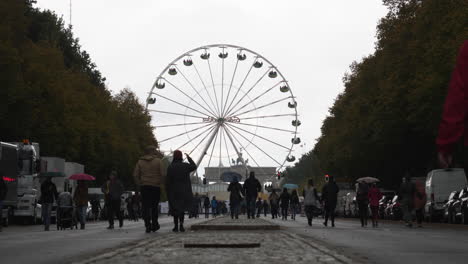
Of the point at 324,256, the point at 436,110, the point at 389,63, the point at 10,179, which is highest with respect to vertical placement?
the point at 389,63

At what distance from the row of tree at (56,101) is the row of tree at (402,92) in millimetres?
17949

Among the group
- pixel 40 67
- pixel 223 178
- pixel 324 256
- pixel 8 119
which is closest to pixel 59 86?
pixel 40 67

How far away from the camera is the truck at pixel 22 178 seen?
4034 cm

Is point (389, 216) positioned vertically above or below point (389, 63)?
below

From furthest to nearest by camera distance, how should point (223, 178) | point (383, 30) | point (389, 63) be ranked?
1. point (223, 178)
2. point (383, 30)
3. point (389, 63)

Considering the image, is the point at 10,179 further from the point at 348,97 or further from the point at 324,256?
the point at 348,97

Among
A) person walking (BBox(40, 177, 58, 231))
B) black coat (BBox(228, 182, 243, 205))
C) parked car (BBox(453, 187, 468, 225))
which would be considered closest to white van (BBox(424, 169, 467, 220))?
parked car (BBox(453, 187, 468, 225))

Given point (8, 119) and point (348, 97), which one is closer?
point (8, 119)

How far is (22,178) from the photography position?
43.6 meters

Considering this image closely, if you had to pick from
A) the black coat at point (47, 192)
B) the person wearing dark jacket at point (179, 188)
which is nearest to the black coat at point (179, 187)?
the person wearing dark jacket at point (179, 188)

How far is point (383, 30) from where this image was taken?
62781 mm

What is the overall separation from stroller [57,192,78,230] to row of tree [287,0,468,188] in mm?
19815

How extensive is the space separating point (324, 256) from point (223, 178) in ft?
210

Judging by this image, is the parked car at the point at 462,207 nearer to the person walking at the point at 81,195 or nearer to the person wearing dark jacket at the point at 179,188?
the person walking at the point at 81,195
